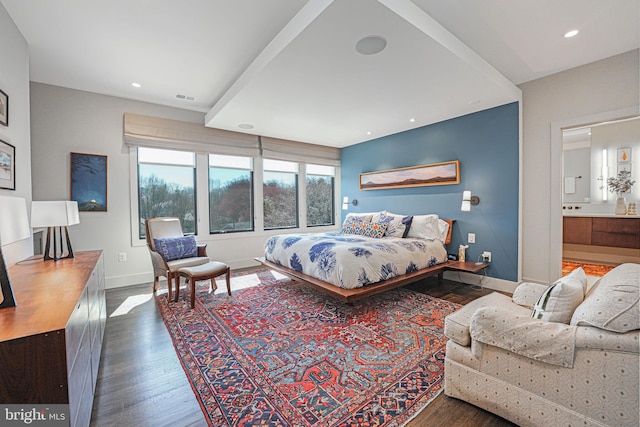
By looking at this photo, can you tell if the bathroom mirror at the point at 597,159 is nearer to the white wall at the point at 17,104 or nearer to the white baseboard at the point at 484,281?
the white baseboard at the point at 484,281

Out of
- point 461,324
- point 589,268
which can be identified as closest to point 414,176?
point 461,324

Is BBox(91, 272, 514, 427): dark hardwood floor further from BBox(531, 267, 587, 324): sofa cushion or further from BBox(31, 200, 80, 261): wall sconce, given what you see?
BBox(31, 200, 80, 261): wall sconce

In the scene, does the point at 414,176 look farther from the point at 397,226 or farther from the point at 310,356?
the point at 310,356

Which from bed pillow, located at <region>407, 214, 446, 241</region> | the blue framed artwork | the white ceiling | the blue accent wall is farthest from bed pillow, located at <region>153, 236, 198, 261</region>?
the blue accent wall

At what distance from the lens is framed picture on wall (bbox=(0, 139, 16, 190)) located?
2.23 m

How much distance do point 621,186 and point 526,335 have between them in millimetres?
6502

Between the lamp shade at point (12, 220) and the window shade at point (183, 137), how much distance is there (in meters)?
2.80

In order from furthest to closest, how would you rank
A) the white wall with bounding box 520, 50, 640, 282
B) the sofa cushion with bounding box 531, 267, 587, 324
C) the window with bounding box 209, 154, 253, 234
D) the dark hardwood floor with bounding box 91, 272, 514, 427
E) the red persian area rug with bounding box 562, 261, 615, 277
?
the window with bounding box 209, 154, 253, 234 < the red persian area rug with bounding box 562, 261, 615, 277 < the white wall with bounding box 520, 50, 640, 282 < the dark hardwood floor with bounding box 91, 272, 514, 427 < the sofa cushion with bounding box 531, 267, 587, 324

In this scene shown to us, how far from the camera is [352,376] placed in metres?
1.87

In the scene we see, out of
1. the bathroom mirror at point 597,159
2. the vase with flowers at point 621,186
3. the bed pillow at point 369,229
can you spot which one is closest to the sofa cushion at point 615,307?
the bed pillow at point 369,229

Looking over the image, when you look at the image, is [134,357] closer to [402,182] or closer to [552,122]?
[402,182]

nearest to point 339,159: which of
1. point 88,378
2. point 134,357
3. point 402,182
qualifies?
point 402,182

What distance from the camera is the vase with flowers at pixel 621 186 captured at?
5117 millimetres

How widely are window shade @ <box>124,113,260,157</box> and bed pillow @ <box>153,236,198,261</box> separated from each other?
1.67m
